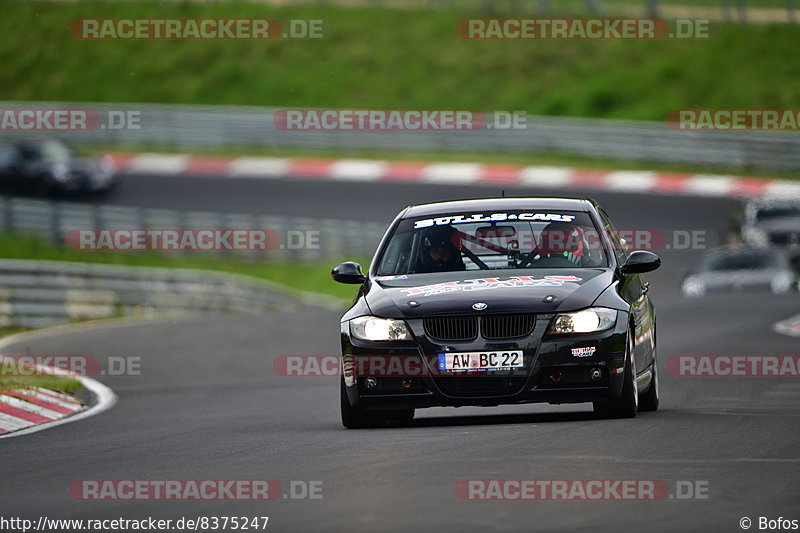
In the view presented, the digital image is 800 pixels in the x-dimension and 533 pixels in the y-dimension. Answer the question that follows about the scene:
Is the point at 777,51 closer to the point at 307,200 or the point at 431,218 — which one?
the point at 307,200

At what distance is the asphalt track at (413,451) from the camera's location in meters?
6.96

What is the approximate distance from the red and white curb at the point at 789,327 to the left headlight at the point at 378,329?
9820 millimetres

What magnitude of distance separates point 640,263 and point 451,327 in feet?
4.93

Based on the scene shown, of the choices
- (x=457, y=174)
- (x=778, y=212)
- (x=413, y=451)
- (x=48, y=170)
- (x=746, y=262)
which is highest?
(x=48, y=170)

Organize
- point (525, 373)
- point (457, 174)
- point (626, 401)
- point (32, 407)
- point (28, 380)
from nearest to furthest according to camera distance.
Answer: point (525, 373) < point (626, 401) < point (32, 407) < point (28, 380) < point (457, 174)

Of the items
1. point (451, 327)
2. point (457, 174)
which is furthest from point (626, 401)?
point (457, 174)

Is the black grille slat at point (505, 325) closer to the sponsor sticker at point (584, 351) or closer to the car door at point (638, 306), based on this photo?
the sponsor sticker at point (584, 351)

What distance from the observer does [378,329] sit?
398 inches

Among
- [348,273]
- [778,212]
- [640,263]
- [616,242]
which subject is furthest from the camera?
[778,212]

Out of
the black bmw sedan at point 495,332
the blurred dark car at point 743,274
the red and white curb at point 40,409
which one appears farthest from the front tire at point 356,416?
the blurred dark car at point 743,274

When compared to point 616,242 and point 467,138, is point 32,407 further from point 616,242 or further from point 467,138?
point 467,138

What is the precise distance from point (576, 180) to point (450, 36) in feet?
50.7

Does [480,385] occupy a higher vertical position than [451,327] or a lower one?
lower

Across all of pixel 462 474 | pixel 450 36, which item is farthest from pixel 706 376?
pixel 450 36
